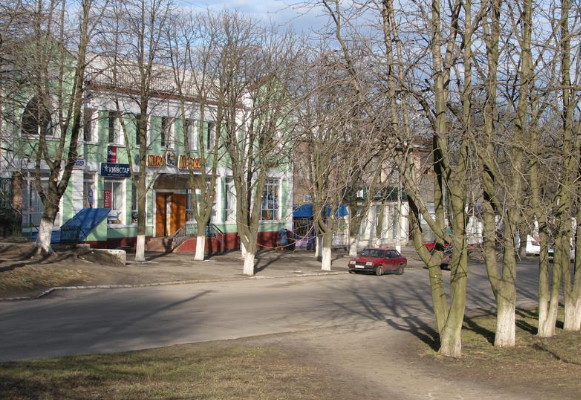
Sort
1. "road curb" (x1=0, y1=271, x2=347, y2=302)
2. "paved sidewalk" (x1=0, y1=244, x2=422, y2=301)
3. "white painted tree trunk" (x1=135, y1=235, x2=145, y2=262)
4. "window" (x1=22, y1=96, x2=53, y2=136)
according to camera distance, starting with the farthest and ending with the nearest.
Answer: "white painted tree trunk" (x1=135, y1=235, x2=145, y2=262)
"paved sidewalk" (x1=0, y1=244, x2=422, y2=301)
"window" (x1=22, y1=96, x2=53, y2=136)
"road curb" (x1=0, y1=271, x2=347, y2=302)

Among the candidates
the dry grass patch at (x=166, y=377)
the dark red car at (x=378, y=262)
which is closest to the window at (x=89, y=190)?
the dark red car at (x=378, y=262)

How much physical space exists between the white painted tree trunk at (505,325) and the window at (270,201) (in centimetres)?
3042

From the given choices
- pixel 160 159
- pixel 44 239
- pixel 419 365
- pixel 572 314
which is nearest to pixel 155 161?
pixel 160 159

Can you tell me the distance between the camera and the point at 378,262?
3381cm

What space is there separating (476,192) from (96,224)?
78.0ft

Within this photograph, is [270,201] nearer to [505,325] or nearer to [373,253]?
[373,253]

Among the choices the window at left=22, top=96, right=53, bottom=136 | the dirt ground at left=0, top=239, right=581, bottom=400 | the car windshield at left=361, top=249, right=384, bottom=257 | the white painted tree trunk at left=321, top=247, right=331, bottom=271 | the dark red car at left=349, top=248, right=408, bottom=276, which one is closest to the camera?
the dirt ground at left=0, top=239, right=581, bottom=400

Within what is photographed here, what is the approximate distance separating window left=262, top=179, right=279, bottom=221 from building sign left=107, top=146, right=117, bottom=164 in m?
11.0

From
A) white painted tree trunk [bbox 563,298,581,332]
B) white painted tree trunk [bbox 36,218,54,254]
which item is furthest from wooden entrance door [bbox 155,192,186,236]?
white painted tree trunk [bbox 563,298,581,332]

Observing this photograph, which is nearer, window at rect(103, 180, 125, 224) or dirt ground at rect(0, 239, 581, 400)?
dirt ground at rect(0, 239, 581, 400)

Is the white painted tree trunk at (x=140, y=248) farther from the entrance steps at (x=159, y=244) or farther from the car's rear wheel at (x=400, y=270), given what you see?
the car's rear wheel at (x=400, y=270)

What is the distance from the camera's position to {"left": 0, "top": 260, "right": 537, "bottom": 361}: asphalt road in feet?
44.0

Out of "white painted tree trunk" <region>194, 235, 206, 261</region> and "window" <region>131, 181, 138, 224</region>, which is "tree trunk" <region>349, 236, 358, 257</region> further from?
"window" <region>131, 181, 138, 224</region>

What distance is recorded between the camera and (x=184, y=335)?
1450 centimetres
